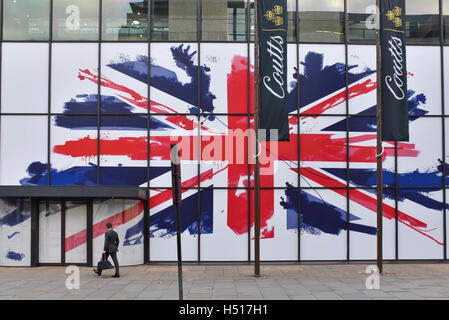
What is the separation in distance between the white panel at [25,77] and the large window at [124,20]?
2.40 m

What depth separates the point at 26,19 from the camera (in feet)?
59.2

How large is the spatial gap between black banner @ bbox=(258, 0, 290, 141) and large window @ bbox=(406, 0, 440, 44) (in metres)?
5.84

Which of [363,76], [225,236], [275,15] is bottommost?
[225,236]

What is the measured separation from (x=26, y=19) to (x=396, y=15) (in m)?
12.9

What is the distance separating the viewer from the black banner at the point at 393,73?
51.9 ft

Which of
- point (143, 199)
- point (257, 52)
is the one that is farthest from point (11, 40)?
point (257, 52)

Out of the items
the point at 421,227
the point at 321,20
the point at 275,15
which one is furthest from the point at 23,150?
the point at 421,227

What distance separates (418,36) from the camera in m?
18.5

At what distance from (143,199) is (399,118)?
29.4ft

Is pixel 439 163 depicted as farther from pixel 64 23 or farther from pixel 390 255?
pixel 64 23

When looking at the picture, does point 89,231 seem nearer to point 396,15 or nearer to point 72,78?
point 72,78
